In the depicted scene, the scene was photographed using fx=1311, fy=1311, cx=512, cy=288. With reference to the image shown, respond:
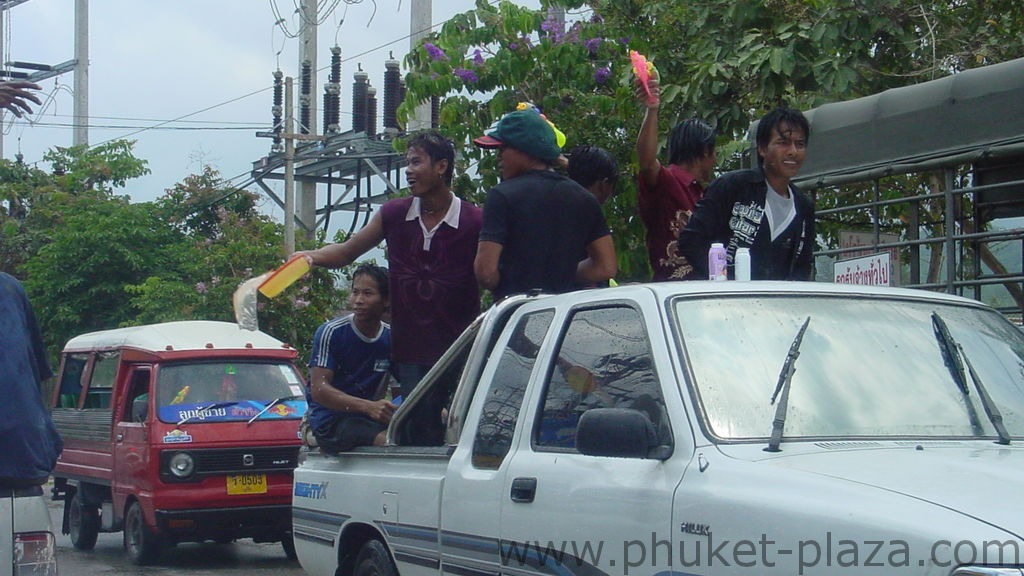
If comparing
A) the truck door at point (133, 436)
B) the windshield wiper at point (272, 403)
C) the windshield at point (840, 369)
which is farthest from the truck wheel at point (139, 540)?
the windshield at point (840, 369)

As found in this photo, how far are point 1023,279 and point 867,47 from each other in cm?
460

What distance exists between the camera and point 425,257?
632cm

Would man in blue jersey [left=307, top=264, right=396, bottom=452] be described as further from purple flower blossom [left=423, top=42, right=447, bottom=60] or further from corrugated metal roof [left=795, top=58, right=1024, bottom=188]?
purple flower blossom [left=423, top=42, right=447, bottom=60]

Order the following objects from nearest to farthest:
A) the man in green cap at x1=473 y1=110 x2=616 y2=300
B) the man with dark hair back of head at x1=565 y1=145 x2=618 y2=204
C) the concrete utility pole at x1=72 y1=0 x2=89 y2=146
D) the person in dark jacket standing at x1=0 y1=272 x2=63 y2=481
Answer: the person in dark jacket standing at x1=0 y1=272 x2=63 y2=481
the man in green cap at x1=473 y1=110 x2=616 y2=300
the man with dark hair back of head at x1=565 y1=145 x2=618 y2=204
the concrete utility pole at x1=72 y1=0 x2=89 y2=146

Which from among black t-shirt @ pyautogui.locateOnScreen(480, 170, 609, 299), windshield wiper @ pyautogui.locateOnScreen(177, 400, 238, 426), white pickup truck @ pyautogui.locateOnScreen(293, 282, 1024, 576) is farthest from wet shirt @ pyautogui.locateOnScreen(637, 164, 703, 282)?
windshield wiper @ pyautogui.locateOnScreen(177, 400, 238, 426)

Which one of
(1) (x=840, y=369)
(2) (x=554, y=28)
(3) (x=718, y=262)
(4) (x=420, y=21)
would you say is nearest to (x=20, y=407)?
(3) (x=718, y=262)

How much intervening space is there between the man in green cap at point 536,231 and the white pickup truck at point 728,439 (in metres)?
0.58

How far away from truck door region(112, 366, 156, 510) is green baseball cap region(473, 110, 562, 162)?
607cm

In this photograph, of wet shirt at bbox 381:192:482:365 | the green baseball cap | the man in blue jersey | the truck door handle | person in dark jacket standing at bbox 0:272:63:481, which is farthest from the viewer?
the man in blue jersey

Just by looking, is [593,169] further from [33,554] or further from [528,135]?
[33,554]

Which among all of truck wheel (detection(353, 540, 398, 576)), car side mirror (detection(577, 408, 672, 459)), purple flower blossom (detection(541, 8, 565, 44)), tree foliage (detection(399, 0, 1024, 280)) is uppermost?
purple flower blossom (detection(541, 8, 565, 44))

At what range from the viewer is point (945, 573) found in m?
2.82

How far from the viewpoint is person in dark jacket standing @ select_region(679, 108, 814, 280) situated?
213 inches

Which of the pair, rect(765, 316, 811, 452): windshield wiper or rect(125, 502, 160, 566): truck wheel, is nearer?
rect(765, 316, 811, 452): windshield wiper
